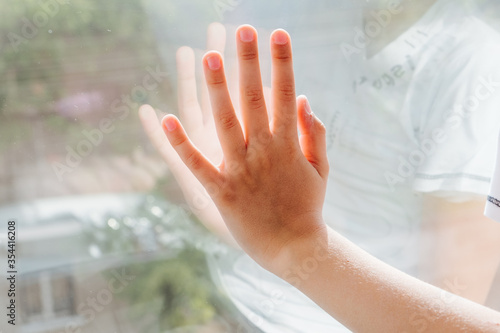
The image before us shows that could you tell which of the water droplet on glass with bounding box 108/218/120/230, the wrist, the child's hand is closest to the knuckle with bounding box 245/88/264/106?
the child's hand

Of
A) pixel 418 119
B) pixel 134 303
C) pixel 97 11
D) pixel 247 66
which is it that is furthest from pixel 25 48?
pixel 418 119

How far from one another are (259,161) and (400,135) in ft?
1.63

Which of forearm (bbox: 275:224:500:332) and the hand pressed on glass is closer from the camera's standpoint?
forearm (bbox: 275:224:500:332)

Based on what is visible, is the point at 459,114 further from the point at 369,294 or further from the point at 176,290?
the point at 176,290

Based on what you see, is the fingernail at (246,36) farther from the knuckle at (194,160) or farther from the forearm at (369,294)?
the forearm at (369,294)

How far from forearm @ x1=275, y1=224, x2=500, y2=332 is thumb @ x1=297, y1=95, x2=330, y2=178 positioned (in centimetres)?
12

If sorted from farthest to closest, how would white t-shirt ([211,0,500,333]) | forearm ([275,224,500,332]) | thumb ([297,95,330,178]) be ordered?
white t-shirt ([211,0,500,333]) → thumb ([297,95,330,178]) → forearm ([275,224,500,332])

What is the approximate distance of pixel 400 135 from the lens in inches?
42.5

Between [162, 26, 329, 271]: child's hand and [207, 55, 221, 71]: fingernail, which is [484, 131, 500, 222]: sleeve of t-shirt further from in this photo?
[207, 55, 221, 71]: fingernail

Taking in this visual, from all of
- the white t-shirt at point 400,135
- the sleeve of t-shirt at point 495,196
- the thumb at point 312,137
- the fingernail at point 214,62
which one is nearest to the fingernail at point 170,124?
the fingernail at point 214,62

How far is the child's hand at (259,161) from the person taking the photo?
69 cm

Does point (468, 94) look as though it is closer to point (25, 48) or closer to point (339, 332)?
point (339, 332)

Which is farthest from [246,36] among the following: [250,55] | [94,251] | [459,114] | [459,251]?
[459,251]

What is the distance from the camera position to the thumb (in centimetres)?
78
